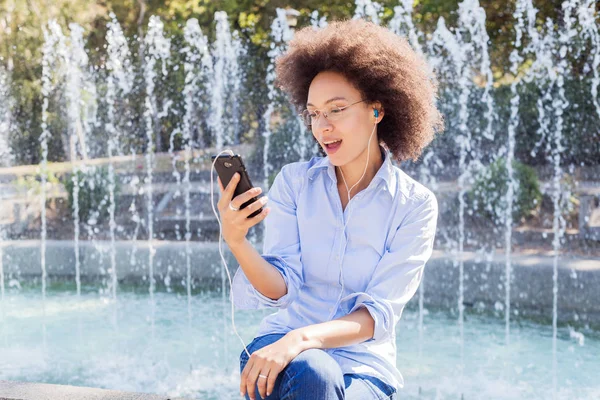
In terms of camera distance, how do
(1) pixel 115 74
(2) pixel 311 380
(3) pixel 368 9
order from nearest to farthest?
(2) pixel 311 380 → (3) pixel 368 9 → (1) pixel 115 74

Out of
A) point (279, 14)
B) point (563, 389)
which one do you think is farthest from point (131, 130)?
point (563, 389)

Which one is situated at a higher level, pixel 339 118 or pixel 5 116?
pixel 5 116

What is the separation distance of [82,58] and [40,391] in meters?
13.3

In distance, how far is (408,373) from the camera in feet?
12.3

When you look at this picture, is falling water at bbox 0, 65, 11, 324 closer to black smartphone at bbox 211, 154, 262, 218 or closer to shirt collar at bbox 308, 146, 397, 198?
shirt collar at bbox 308, 146, 397, 198

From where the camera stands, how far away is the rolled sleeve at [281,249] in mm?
1706

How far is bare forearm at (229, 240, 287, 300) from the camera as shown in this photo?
63.7 inches

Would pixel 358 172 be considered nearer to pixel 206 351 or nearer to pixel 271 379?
pixel 271 379

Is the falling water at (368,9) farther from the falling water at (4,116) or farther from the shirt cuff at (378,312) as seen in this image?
the shirt cuff at (378,312)

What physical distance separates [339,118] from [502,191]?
21.2 ft

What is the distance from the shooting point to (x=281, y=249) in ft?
5.88

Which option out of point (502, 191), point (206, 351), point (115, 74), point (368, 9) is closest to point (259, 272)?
point (206, 351)

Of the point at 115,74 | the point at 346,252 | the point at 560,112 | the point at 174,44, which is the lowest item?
the point at 346,252

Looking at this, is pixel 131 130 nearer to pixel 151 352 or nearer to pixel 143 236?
pixel 143 236
